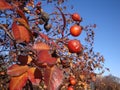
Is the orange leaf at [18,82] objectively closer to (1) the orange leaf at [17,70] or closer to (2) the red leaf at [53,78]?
(1) the orange leaf at [17,70]

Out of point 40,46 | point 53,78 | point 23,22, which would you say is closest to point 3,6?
point 23,22

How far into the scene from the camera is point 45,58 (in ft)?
3.35

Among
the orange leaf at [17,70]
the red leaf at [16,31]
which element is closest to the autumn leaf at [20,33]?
the red leaf at [16,31]

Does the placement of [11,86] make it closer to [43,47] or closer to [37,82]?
[37,82]

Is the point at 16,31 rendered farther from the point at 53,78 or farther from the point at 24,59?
the point at 53,78

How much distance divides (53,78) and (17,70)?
18cm

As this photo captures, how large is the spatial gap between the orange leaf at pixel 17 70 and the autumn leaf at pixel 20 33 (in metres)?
0.11

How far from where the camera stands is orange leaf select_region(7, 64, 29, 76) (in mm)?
1140

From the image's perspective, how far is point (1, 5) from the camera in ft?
3.64

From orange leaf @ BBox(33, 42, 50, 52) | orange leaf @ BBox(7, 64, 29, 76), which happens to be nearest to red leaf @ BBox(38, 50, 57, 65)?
orange leaf @ BBox(33, 42, 50, 52)

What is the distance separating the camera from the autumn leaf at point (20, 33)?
1.13 m

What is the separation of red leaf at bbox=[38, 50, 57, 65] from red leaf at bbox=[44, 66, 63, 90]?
0.17 feet

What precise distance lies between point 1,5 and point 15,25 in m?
0.10

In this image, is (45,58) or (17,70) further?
(17,70)
